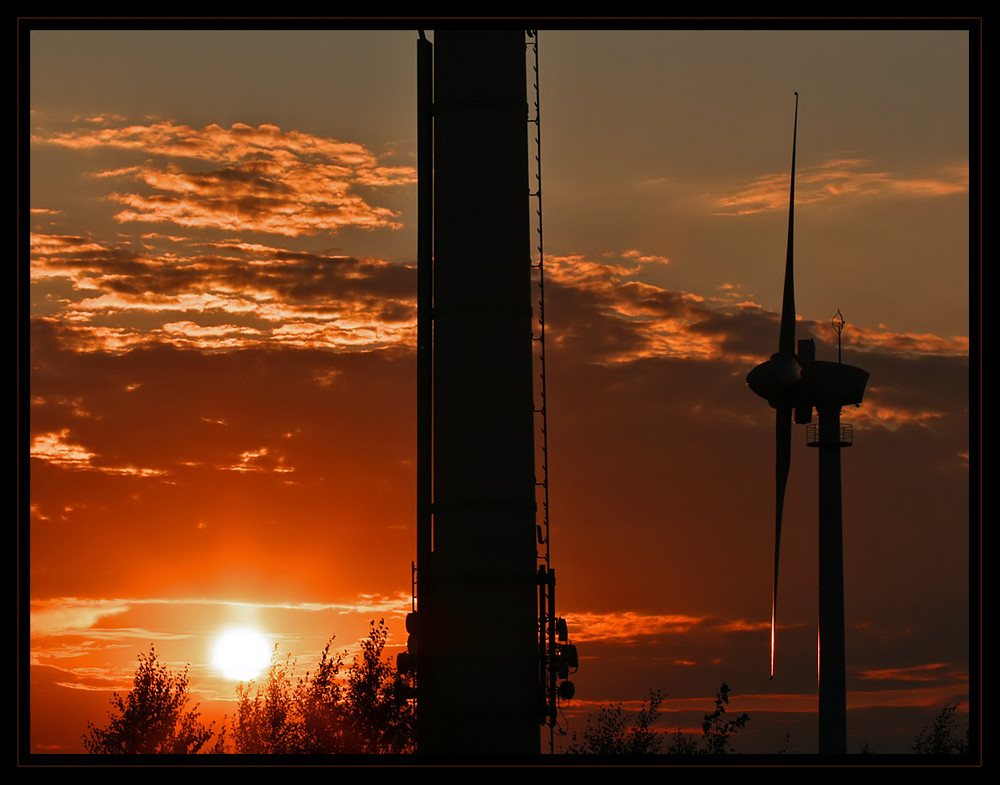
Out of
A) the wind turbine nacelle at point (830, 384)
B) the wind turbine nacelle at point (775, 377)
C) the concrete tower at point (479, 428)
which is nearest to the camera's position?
the concrete tower at point (479, 428)

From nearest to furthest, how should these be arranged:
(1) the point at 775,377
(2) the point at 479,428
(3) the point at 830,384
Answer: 1. (2) the point at 479,428
2. (1) the point at 775,377
3. (3) the point at 830,384

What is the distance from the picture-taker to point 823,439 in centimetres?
5994

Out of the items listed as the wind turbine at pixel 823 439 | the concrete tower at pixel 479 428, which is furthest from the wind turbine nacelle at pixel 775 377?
the concrete tower at pixel 479 428

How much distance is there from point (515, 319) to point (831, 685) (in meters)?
19.1

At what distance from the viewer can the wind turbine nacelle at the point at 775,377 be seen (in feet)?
188

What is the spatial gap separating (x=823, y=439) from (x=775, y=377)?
405cm

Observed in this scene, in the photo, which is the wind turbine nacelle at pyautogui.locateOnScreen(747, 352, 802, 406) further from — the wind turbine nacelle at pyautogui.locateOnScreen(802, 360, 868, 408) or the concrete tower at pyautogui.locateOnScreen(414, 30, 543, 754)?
the concrete tower at pyautogui.locateOnScreen(414, 30, 543, 754)

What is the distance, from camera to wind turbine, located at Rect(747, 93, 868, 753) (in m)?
57.3

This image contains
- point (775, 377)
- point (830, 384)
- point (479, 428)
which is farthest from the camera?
point (830, 384)

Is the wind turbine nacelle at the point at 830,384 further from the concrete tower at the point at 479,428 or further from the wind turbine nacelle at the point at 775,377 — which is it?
the concrete tower at the point at 479,428

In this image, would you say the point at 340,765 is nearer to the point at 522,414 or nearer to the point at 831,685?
the point at 522,414

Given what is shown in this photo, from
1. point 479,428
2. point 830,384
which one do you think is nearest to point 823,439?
point 830,384

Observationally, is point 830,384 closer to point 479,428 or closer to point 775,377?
point 775,377

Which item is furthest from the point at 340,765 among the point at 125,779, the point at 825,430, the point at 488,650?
the point at 825,430
